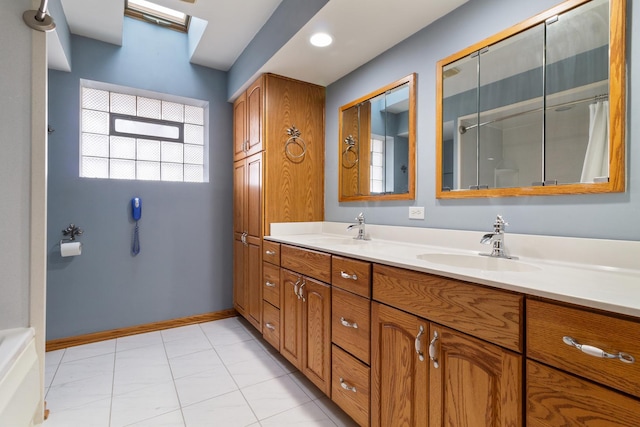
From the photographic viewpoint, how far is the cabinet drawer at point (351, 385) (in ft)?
4.52

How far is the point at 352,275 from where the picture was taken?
4.80 feet

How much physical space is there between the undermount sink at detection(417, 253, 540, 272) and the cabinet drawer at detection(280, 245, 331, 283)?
50cm

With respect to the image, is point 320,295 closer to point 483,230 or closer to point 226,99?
point 483,230

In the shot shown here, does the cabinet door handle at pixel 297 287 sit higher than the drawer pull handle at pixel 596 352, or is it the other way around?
the drawer pull handle at pixel 596 352

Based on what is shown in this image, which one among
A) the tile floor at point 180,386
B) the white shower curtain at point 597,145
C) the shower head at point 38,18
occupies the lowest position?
the tile floor at point 180,386

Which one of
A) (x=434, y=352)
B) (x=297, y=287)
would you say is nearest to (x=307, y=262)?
(x=297, y=287)

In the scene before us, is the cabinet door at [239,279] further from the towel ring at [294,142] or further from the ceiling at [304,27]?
the ceiling at [304,27]

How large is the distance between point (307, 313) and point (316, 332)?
5.2 inches

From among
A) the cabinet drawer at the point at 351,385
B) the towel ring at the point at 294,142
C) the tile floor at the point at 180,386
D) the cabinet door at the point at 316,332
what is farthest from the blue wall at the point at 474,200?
the tile floor at the point at 180,386

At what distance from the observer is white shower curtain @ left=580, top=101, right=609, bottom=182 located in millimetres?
1134

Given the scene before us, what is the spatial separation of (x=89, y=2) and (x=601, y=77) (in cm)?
300

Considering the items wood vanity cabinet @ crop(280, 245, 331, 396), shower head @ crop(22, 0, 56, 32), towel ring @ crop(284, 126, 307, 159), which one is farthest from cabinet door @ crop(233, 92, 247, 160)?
shower head @ crop(22, 0, 56, 32)

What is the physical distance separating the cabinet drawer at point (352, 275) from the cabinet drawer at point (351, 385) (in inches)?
13.3

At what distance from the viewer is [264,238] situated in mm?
2393
